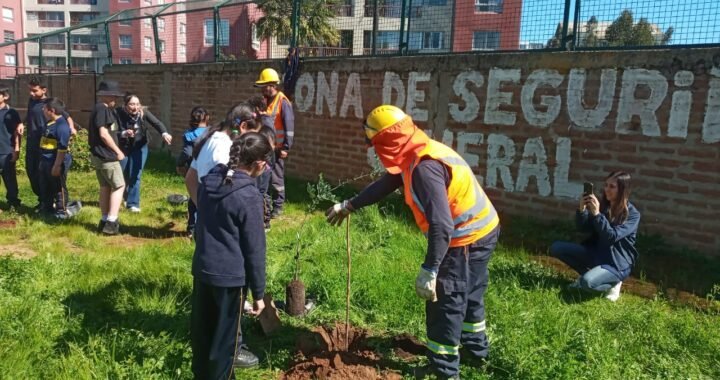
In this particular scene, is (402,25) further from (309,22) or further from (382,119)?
(382,119)

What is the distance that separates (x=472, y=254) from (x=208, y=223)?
1571mm

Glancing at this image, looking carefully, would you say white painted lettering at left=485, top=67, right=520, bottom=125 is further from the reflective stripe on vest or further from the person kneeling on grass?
the reflective stripe on vest

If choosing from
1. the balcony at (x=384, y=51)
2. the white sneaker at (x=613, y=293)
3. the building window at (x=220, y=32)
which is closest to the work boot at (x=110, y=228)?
the balcony at (x=384, y=51)

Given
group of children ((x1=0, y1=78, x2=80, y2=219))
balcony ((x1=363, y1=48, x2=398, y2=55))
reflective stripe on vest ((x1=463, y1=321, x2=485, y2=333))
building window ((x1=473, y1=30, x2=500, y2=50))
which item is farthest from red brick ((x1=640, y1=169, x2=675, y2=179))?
group of children ((x1=0, y1=78, x2=80, y2=219))

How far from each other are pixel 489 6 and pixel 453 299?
18.7ft

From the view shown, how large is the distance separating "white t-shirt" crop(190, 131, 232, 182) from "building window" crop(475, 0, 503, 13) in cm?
501

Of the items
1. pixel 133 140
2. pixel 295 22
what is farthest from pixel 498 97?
pixel 133 140

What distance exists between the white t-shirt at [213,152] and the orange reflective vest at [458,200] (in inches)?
53.5

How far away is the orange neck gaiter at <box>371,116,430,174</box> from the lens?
3033 mm

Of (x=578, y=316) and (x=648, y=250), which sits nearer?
(x=578, y=316)

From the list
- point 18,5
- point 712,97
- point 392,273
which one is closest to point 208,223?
point 392,273

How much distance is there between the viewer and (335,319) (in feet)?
13.8

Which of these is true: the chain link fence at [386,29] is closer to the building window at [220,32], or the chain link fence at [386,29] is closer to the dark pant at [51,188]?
the building window at [220,32]

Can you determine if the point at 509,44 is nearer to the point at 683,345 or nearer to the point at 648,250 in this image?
the point at 648,250
